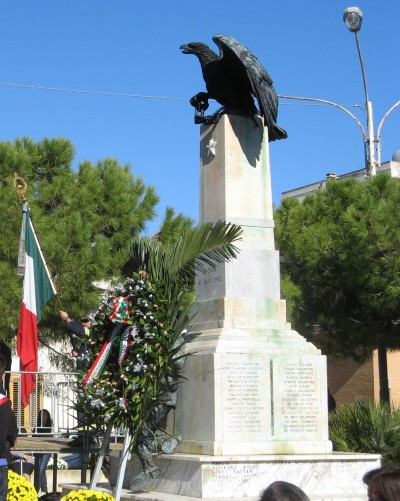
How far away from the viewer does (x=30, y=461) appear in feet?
34.7

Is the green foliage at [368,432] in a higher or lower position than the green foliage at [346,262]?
lower

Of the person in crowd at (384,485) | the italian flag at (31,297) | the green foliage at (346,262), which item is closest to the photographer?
the person in crowd at (384,485)

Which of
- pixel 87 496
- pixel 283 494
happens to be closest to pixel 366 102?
pixel 87 496

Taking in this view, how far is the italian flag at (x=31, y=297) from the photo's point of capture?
43.8 ft

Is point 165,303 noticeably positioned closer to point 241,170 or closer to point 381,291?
point 241,170

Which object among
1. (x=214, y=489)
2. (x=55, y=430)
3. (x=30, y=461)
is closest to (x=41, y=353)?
(x=55, y=430)

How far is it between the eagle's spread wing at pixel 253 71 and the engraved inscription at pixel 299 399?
9.48ft

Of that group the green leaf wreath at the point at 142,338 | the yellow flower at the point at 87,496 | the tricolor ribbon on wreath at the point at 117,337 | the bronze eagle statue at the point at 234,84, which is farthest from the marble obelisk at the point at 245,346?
the yellow flower at the point at 87,496

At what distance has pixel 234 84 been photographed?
11094 mm

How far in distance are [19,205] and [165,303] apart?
10.4 meters

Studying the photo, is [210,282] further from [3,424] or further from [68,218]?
[68,218]

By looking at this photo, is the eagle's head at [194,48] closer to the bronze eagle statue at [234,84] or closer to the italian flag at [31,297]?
the bronze eagle statue at [234,84]

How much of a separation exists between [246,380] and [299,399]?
2.32ft

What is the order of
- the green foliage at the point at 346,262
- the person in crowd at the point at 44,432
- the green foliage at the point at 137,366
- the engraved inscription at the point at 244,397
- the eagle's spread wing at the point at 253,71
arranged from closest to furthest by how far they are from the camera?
the green foliage at the point at 137,366
the engraved inscription at the point at 244,397
the eagle's spread wing at the point at 253,71
the person in crowd at the point at 44,432
the green foliage at the point at 346,262
